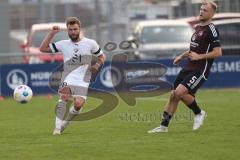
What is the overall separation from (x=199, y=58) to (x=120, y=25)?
62.7 feet

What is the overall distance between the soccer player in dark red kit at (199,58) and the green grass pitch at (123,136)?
520mm

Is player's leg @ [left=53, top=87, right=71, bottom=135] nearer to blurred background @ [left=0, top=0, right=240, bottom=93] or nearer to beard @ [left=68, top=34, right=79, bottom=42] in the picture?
beard @ [left=68, top=34, right=79, bottom=42]

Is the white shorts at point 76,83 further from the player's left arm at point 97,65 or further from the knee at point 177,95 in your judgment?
the knee at point 177,95

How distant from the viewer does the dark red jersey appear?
12391 mm

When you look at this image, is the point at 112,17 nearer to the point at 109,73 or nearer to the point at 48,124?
the point at 109,73

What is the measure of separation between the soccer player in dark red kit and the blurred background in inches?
450

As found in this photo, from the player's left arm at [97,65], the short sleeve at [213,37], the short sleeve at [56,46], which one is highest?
the short sleeve at [213,37]

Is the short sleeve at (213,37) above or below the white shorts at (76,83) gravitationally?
above

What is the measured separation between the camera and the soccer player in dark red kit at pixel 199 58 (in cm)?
1231

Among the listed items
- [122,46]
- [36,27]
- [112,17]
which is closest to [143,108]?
[122,46]

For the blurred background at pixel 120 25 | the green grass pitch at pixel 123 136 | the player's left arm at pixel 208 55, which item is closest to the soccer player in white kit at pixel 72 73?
the green grass pitch at pixel 123 136

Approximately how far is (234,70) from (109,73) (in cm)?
372

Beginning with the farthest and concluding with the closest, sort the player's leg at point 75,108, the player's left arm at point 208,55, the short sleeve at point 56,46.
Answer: the short sleeve at point 56,46 → the player's leg at point 75,108 → the player's left arm at point 208,55

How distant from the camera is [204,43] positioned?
12445 millimetres
